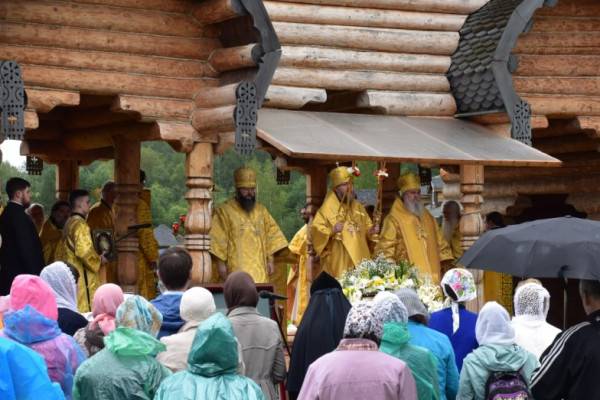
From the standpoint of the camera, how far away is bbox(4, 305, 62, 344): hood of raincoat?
8.66m

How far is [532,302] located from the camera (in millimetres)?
10500

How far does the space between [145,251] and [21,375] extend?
1027cm

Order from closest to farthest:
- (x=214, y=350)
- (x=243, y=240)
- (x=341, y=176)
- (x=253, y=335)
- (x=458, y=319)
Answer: (x=214, y=350)
(x=253, y=335)
(x=458, y=319)
(x=243, y=240)
(x=341, y=176)

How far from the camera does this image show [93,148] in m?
18.7

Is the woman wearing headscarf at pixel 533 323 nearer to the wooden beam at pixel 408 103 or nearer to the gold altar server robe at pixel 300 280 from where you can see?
the wooden beam at pixel 408 103

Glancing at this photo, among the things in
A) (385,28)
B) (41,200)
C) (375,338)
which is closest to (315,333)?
(375,338)

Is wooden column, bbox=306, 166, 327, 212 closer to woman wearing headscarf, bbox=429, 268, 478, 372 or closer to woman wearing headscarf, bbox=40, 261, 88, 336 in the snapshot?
woman wearing headscarf, bbox=429, 268, 478, 372

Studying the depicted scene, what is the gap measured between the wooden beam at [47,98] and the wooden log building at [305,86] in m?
0.01

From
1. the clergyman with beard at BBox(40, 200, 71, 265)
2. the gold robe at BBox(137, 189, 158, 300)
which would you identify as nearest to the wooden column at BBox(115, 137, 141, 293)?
the gold robe at BBox(137, 189, 158, 300)

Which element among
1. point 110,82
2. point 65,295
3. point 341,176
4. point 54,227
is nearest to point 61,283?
point 65,295

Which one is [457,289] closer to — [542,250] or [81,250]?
[542,250]

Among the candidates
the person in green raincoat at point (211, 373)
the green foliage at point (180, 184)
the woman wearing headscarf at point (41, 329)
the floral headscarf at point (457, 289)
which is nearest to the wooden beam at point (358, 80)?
the floral headscarf at point (457, 289)

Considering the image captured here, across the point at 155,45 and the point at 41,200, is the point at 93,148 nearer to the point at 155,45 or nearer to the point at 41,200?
the point at 155,45

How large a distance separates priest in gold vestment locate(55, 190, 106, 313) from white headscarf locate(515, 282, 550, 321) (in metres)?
5.63
